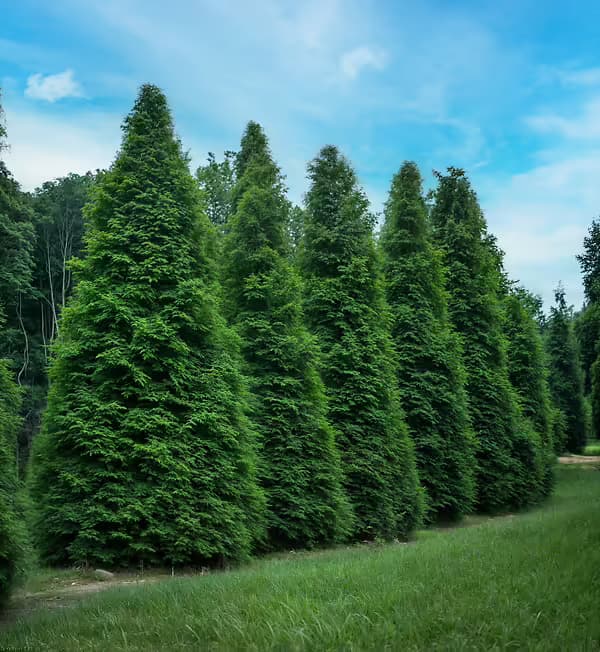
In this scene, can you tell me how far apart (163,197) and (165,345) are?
109 inches

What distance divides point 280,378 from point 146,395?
11.2 ft

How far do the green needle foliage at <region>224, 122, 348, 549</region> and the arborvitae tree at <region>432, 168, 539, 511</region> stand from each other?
30.5 ft

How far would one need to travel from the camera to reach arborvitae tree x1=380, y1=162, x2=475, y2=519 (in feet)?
57.3

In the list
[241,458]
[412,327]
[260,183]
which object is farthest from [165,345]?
[412,327]

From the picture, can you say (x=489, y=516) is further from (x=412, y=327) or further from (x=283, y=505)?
(x=283, y=505)

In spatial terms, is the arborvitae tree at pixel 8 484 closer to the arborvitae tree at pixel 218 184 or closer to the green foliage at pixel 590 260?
the arborvitae tree at pixel 218 184

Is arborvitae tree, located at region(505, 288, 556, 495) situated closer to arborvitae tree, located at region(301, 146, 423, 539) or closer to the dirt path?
arborvitae tree, located at region(301, 146, 423, 539)

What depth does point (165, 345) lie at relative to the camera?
10562 mm

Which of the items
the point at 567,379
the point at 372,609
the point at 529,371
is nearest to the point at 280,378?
the point at 372,609

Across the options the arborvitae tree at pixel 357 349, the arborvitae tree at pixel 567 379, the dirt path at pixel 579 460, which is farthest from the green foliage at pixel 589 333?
the arborvitae tree at pixel 357 349

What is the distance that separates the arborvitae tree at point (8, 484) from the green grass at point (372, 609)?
1.14 metres

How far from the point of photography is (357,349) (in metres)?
14.8

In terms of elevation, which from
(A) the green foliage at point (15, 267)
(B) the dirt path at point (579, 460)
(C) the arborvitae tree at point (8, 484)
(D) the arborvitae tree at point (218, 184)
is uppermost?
(D) the arborvitae tree at point (218, 184)

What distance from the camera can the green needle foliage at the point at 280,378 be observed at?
1229 cm
